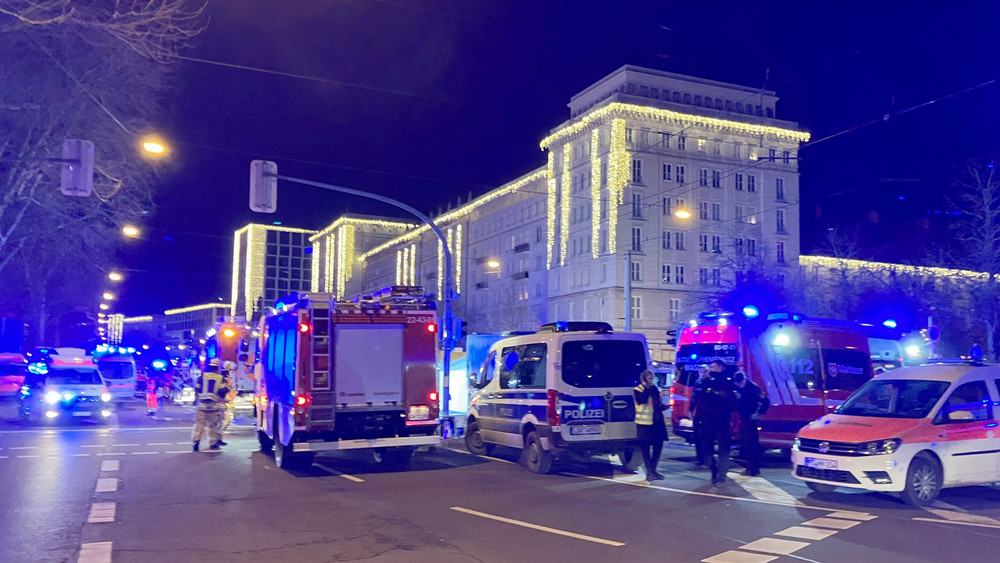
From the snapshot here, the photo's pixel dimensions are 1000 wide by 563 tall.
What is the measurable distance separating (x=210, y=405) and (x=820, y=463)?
38.5 feet

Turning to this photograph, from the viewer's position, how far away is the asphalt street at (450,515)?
25.3ft

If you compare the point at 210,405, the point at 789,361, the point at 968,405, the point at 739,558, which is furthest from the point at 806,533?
the point at 210,405

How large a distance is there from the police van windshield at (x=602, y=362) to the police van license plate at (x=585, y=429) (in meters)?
0.63

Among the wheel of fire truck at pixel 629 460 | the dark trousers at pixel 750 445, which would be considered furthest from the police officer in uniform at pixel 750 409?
the wheel of fire truck at pixel 629 460

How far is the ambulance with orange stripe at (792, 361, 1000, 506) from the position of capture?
33.6 ft

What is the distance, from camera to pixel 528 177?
66.8 metres

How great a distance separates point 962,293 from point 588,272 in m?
24.1

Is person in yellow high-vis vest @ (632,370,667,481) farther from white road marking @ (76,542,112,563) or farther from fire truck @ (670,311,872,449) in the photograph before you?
white road marking @ (76,542,112,563)

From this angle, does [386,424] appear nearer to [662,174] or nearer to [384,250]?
[662,174]

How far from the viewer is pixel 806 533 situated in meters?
8.55

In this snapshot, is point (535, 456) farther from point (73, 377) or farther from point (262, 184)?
point (73, 377)

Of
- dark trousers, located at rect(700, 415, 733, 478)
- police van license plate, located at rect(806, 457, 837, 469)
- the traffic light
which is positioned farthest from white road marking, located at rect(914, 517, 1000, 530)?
the traffic light

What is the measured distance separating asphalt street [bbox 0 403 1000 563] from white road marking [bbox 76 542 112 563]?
0.03 metres

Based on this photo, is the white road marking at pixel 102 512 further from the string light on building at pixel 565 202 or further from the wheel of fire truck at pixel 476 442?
the string light on building at pixel 565 202
